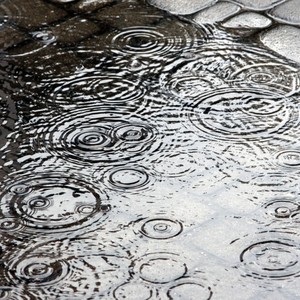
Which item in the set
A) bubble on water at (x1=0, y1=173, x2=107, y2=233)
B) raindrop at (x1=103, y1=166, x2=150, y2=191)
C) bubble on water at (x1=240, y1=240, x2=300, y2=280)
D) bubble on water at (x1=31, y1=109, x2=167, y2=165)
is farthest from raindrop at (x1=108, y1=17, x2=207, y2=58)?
bubble on water at (x1=240, y1=240, x2=300, y2=280)

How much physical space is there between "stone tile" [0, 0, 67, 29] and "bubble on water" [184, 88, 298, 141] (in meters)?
1.52

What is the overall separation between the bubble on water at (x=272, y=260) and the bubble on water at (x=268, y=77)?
1517mm

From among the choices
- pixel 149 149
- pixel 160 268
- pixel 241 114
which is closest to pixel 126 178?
Answer: pixel 149 149

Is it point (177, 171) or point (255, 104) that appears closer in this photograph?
point (177, 171)

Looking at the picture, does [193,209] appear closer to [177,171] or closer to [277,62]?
[177,171]

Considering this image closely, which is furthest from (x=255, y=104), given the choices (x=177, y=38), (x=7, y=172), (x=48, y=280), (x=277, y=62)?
(x=48, y=280)

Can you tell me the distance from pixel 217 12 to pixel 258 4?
30 centimetres

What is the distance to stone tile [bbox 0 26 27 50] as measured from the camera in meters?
6.36

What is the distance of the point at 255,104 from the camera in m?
5.62

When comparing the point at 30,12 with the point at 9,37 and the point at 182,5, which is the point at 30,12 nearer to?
the point at 9,37

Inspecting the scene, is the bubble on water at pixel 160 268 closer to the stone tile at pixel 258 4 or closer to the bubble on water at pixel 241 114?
the bubble on water at pixel 241 114

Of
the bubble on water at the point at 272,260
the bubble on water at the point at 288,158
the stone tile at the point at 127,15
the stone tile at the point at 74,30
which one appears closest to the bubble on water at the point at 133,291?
the bubble on water at the point at 272,260

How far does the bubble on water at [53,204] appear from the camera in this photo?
4.68m

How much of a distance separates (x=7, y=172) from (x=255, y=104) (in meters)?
1.50
